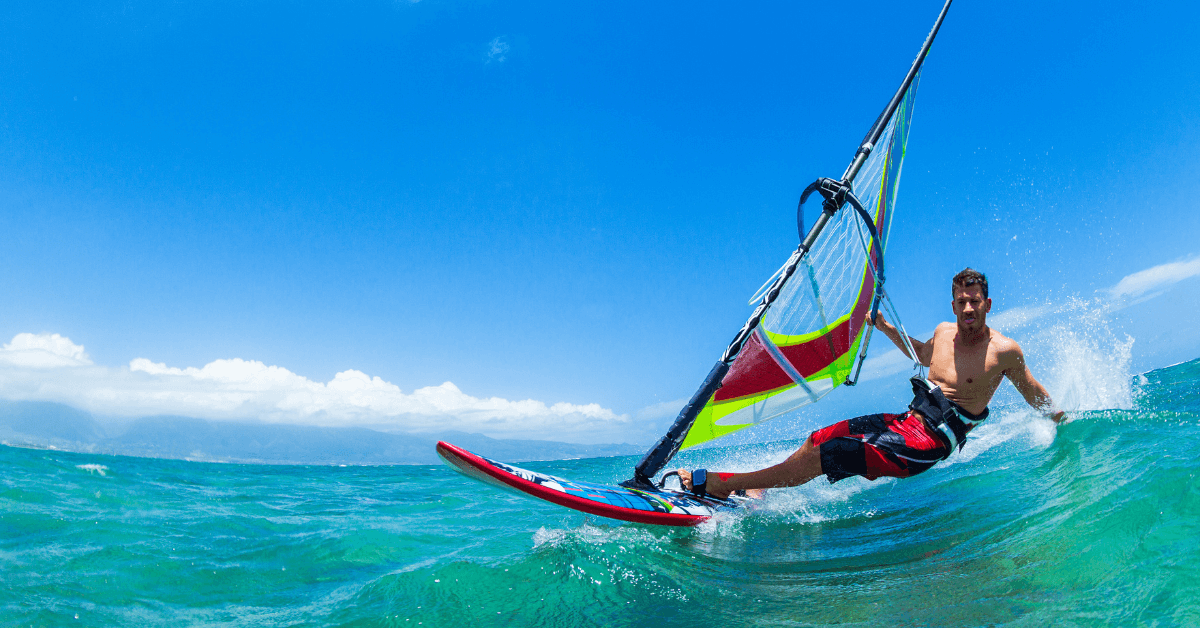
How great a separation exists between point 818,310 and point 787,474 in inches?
67.9

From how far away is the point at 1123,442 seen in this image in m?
4.83

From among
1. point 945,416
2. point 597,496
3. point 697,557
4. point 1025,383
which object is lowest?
point 697,557

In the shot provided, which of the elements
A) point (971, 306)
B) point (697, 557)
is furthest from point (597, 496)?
point (971, 306)

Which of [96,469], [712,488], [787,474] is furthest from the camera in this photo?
[96,469]

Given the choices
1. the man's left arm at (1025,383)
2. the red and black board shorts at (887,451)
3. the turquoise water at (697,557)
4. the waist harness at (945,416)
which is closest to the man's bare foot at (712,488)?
the turquoise water at (697,557)

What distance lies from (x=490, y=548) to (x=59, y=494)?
18.2 feet

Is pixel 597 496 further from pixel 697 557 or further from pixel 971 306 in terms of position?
pixel 971 306

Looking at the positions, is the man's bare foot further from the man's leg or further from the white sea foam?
the white sea foam

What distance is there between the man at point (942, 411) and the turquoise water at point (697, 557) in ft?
1.76

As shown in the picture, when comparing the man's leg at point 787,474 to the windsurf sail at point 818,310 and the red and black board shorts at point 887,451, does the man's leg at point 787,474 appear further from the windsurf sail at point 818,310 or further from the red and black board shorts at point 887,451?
the windsurf sail at point 818,310

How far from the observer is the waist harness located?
15.0 feet

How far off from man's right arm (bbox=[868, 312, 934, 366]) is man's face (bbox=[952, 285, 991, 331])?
0.60 meters

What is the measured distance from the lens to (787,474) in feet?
16.2

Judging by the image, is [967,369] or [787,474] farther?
[787,474]
